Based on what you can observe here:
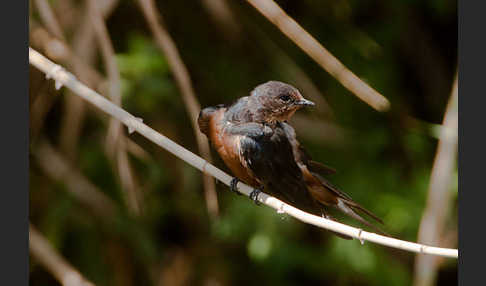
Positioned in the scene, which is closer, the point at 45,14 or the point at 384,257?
the point at 45,14

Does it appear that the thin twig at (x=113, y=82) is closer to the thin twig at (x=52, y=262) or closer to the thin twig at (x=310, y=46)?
the thin twig at (x=52, y=262)

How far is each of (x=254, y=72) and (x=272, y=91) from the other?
0.96 metres

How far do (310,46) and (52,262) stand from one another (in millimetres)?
1436

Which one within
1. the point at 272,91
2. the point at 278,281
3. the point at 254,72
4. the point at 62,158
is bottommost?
the point at 278,281

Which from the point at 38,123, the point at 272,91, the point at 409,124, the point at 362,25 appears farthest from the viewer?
the point at 362,25

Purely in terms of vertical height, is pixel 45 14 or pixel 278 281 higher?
pixel 45 14

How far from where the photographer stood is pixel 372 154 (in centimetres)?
302

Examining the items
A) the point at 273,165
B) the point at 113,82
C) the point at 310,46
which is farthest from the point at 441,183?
the point at 113,82

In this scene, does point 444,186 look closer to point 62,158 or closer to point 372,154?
point 372,154

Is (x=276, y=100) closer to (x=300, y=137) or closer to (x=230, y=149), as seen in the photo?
(x=230, y=149)

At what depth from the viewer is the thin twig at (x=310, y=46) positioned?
1.58 m

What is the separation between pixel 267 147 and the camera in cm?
210

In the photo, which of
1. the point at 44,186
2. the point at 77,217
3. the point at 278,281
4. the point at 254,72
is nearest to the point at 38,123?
the point at 44,186

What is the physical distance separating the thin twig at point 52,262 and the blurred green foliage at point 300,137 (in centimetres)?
41
